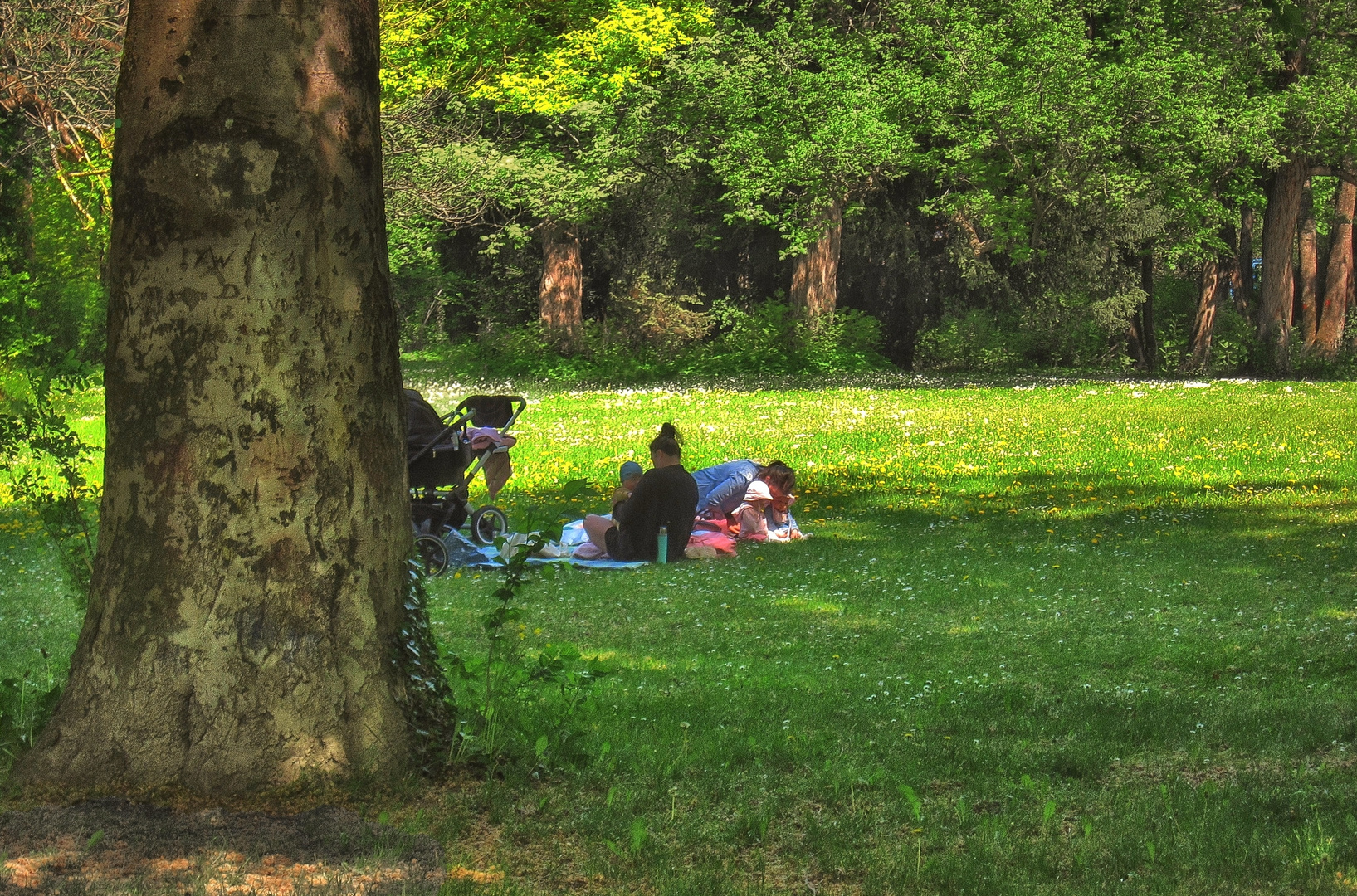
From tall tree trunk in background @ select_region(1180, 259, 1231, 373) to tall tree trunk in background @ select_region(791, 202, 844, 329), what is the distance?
549 inches

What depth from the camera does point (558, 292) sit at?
131 ft

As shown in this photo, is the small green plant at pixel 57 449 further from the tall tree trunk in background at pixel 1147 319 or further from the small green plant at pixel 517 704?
the tall tree trunk in background at pixel 1147 319

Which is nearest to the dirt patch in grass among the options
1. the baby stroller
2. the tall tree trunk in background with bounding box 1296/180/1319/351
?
the baby stroller

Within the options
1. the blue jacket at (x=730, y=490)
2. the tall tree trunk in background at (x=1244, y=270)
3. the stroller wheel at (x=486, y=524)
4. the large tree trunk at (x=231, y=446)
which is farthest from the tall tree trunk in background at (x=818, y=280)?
the large tree trunk at (x=231, y=446)

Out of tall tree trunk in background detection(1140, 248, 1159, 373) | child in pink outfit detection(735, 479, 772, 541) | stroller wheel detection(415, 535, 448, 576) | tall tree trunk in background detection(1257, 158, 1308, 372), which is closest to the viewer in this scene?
stroller wheel detection(415, 535, 448, 576)

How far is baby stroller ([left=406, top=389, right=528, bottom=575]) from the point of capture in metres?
11.6

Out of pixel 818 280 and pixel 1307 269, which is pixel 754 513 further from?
pixel 1307 269

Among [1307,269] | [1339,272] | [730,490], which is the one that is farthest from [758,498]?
[1307,269]

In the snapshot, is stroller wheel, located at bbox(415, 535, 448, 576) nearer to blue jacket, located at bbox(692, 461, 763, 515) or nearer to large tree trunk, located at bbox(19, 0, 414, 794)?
blue jacket, located at bbox(692, 461, 763, 515)

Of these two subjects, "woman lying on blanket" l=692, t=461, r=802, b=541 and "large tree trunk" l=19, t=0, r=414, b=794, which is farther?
"woman lying on blanket" l=692, t=461, r=802, b=541

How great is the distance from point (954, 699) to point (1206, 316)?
4378cm

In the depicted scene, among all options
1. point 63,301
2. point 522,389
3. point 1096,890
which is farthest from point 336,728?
point 522,389

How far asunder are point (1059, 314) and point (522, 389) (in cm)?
1898

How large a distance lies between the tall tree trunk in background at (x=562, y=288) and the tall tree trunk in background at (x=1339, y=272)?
21.1m
